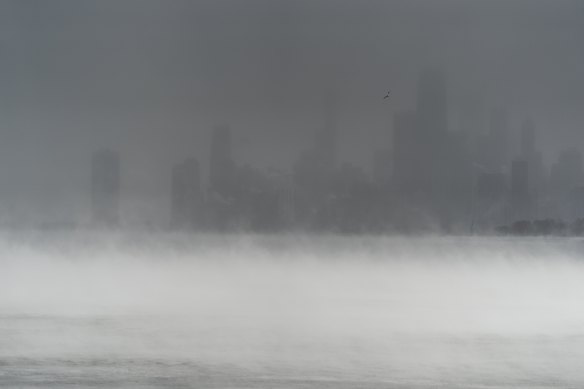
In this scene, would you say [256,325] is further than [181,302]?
No

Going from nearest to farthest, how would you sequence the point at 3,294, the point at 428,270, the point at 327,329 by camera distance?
the point at 327,329 < the point at 3,294 < the point at 428,270

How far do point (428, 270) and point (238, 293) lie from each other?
59291 mm

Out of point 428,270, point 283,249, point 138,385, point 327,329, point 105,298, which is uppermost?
point 283,249

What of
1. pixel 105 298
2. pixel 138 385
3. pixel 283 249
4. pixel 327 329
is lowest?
pixel 138 385

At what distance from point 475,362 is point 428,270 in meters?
100

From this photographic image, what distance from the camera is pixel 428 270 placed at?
127 m

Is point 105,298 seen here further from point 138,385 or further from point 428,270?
point 428,270

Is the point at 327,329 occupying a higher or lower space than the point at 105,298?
lower

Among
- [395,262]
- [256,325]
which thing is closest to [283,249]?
[395,262]

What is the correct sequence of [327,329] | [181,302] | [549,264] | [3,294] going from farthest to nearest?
[549,264] < [3,294] < [181,302] < [327,329]

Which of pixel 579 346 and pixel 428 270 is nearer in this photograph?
pixel 579 346

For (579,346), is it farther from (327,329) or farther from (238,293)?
(238,293)

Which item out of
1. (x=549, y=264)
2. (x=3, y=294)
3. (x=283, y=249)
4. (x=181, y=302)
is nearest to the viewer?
(x=181, y=302)

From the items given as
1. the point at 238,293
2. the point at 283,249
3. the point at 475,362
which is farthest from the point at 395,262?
the point at 475,362
